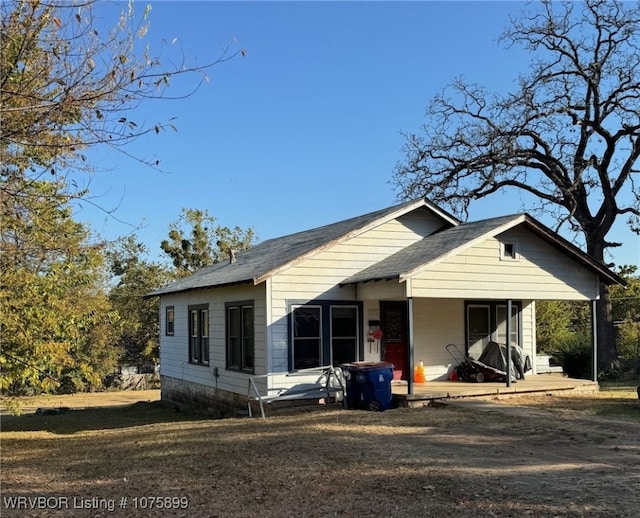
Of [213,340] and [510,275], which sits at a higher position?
[510,275]

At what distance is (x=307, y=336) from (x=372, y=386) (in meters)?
2.15

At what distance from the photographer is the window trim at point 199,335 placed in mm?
17547

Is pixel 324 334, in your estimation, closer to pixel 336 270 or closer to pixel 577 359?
pixel 336 270

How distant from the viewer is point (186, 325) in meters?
19.0

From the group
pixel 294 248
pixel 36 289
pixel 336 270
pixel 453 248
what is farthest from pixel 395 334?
pixel 36 289

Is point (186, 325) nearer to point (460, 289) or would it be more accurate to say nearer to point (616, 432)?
point (460, 289)

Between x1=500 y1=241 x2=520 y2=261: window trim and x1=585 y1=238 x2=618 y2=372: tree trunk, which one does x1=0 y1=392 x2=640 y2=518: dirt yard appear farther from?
x1=585 y1=238 x2=618 y2=372: tree trunk

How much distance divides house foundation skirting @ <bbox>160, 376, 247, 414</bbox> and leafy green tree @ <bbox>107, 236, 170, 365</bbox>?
42.5 ft

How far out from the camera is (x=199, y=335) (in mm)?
18047

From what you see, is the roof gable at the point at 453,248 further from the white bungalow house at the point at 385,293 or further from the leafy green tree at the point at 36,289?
the leafy green tree at the point at 36,289

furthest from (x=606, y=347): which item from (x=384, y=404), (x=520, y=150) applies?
(x=384, y=404)

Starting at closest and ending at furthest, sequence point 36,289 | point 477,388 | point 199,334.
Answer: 1. point 36,289
2. point 477,388
3. point 199,334

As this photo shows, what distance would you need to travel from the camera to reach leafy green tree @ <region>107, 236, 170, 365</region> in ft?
109

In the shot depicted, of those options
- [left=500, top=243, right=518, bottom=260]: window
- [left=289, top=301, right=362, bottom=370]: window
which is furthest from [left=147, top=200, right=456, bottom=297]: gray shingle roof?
[left=500, top=243, right=518, bottom=260]: window
